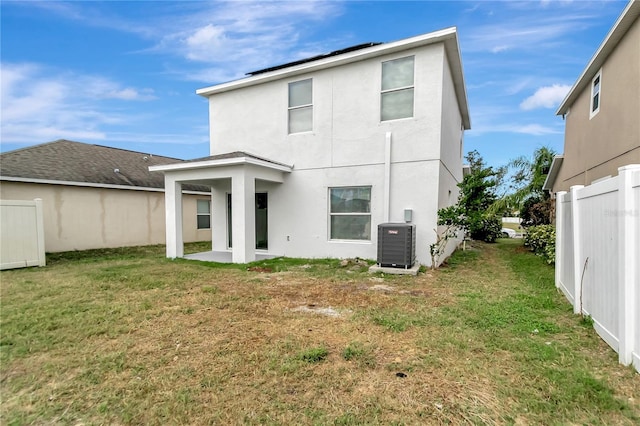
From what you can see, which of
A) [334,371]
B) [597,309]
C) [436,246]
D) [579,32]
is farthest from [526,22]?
[334,371]

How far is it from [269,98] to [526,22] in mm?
7578

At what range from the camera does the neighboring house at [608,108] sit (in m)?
6.55

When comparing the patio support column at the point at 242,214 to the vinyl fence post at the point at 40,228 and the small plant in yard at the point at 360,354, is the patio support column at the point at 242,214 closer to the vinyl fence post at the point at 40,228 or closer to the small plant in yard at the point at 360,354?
the vinyl fence post at the point at 40,228

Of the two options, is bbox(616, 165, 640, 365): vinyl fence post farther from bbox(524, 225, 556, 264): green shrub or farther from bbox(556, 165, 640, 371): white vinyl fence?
bbox(524, 225, 556, 264): green shrub

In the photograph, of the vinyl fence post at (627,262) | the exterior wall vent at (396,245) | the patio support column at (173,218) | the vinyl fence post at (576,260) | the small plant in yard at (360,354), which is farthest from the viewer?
the patio support column at (173,218)

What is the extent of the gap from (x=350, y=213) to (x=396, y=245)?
81.5 inches

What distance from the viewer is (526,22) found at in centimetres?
777

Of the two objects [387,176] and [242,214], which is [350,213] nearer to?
[387,176]

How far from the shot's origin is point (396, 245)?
7.14 m

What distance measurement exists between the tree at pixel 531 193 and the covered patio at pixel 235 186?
10239mm

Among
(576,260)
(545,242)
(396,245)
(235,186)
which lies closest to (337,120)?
(235,186)

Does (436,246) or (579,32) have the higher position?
(579,32)

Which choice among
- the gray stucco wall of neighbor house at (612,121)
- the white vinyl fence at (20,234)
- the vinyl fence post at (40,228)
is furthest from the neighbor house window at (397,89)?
the white vinyl fence at (20,234)

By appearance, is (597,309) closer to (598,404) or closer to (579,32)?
(598,404)
